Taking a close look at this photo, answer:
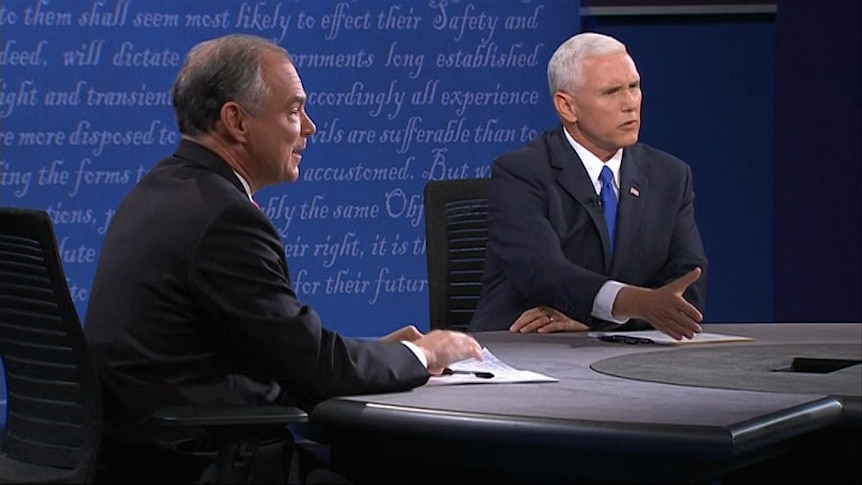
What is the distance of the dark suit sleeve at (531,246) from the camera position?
3.52m

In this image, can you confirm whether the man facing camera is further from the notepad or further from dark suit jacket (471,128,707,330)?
dark suit jacket (471,128,707,330)

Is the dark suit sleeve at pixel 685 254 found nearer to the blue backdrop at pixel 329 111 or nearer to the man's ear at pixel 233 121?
the man's ear at pixel 233 121

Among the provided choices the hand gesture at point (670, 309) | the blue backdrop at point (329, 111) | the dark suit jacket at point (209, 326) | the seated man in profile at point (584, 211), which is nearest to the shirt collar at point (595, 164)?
the seated man in profile at point (584, 211)

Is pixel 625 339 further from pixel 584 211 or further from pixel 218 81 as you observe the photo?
pixel 218 81

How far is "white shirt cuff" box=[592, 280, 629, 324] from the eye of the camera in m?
3.42

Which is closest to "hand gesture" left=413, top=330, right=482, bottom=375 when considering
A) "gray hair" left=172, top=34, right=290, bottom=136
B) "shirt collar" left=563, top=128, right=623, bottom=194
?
"gray hair" left=172, top=34, right=290, bottom=136

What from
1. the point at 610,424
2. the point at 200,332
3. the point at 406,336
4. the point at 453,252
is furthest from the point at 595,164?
the point at 610,424

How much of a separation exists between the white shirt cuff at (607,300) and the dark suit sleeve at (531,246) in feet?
Result: 0.05

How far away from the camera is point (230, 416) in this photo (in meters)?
2.32

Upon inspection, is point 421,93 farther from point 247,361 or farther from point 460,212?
point 247,361

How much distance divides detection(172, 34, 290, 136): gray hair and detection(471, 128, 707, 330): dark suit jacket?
3.69ft

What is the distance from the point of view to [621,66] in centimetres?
386

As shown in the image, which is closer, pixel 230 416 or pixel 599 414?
pixel 599 414

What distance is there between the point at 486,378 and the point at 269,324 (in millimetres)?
418
